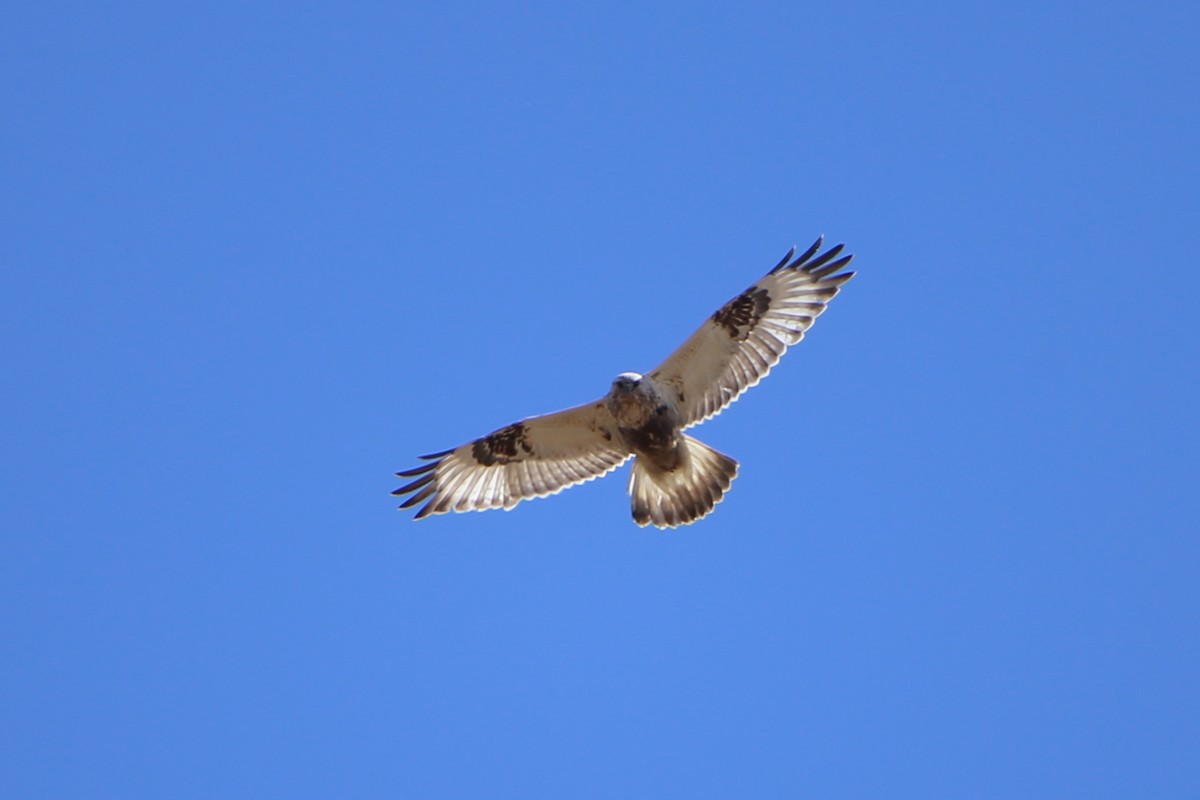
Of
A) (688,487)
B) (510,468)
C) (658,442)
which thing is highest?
(510,468)

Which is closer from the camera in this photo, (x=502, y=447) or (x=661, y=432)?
(x=661, y=432)

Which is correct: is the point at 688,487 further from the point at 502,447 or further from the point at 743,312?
the point at 502,447

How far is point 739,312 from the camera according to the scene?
34.3ft

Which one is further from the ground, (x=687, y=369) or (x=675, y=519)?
(x=687, y=369)

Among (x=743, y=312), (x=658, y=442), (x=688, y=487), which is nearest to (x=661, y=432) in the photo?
(x=658, y=442)

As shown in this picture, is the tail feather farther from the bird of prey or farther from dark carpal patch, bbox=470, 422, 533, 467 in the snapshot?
dark carpal patch, bbox=470, 422, 533, 467

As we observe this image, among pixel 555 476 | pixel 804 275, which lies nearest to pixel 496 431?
pixel 555 476

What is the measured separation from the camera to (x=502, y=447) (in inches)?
426

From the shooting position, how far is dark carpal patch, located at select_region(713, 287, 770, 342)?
10414 millimetres

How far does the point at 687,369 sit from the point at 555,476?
149cm

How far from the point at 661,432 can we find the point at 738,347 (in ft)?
3.40

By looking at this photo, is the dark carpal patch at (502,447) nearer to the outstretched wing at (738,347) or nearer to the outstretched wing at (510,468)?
the outstretched wing at (510,468)

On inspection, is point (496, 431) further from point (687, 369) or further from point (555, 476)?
point (687, 369)

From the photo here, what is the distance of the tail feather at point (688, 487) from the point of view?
10305 mm
